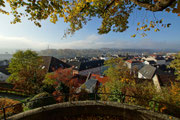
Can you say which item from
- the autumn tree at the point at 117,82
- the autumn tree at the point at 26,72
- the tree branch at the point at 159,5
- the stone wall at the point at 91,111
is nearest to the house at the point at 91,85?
A: the autumn tree at the point at 117,82

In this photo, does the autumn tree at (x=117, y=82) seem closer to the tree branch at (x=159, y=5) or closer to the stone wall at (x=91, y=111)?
the stone wall at (x=91, y=111)

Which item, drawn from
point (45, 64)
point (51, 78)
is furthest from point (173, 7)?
point (45, 64)

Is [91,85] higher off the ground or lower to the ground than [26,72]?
lower

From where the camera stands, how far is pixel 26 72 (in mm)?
14109

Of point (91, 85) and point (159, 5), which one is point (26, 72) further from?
point (159, 5)

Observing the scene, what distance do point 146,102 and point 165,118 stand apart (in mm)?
1968

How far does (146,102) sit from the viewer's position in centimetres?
598

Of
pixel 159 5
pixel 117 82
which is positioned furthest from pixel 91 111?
pixel 159 5

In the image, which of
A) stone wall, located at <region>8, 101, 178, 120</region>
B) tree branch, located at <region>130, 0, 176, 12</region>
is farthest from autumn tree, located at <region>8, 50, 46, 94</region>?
tree branch, located at <region>130, 0, 176, 12</region>

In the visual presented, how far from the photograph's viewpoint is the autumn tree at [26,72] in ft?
44.3

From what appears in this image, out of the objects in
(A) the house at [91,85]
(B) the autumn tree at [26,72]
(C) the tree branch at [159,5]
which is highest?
(C) the tree branch at [159,5]

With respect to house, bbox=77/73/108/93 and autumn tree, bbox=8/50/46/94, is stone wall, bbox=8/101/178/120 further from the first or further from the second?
autumn tree, bbox=8/50/46/94

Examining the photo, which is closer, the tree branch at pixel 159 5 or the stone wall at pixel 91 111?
the tree branch at pixel 159 5

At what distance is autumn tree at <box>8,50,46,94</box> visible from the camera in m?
13.5
